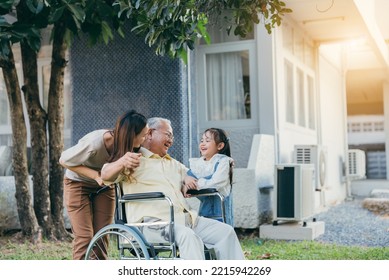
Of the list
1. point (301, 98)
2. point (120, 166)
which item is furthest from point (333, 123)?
point (120, 166)

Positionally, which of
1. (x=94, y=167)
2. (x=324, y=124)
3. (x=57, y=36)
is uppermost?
(x=57, y=36)

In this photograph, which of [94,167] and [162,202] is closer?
[162,202]

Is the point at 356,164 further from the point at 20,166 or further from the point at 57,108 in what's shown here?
the point at 20,166

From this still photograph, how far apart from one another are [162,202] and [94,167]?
17.0 inches

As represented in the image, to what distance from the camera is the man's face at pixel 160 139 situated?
3041 mm

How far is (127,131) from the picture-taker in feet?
9.46

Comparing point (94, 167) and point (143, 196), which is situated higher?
point (94, 167)

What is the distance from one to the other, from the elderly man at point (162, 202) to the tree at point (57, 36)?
2.60 feet

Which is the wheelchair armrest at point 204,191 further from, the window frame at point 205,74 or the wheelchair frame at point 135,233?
the window frame at point 205,74

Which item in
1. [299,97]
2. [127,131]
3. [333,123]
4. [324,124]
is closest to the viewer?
[127,131]

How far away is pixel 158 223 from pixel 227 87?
284 cm

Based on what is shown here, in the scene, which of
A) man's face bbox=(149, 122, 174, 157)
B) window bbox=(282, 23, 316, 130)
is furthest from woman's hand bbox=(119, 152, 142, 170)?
window bbox=(282, 23, 316, 130)

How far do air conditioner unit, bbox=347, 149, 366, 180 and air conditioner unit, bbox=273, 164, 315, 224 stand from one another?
91.6 inches
